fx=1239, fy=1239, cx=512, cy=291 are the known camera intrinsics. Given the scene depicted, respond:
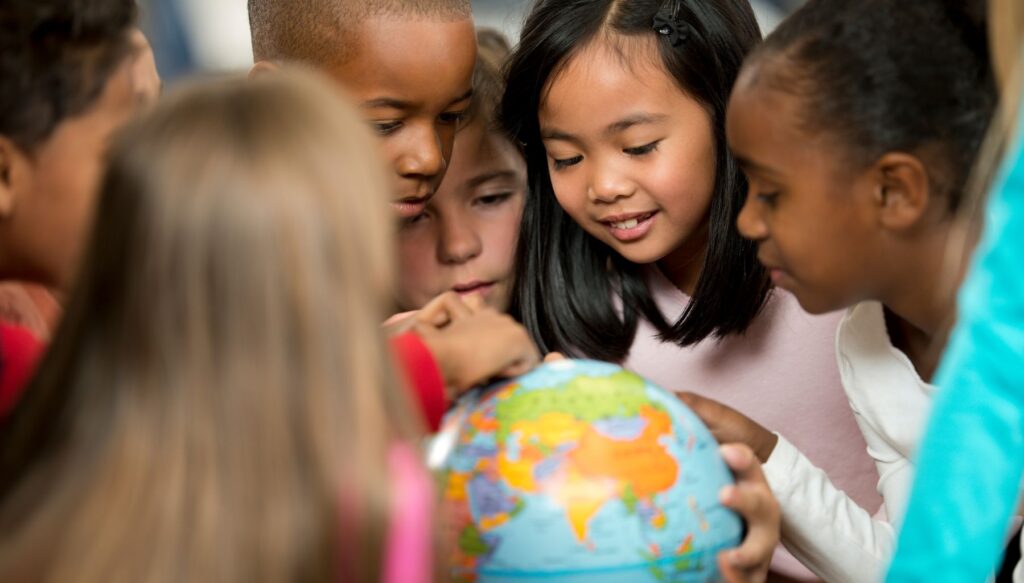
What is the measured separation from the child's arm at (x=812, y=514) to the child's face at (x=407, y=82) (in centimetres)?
84

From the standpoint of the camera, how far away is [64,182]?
68.7 inches

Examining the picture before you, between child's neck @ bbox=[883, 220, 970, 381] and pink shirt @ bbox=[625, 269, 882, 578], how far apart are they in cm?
50

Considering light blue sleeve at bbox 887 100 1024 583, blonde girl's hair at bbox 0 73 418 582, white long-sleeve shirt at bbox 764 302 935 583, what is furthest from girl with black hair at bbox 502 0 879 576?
blonde girl's hair at bbox 0 73 418 582

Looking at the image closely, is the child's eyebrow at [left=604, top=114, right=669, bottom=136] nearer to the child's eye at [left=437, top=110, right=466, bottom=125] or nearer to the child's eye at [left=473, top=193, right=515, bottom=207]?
Result: the child's eye at [left=437, top=110, right=466, bottom=125]

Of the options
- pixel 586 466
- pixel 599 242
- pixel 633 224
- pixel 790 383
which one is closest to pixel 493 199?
pixel 599 242

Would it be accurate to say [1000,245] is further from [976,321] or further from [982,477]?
[982,477]

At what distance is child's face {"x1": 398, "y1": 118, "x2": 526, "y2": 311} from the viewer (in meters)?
2.99

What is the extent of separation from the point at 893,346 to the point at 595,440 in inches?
32.8

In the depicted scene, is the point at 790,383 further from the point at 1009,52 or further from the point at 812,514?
the point at 1009,52

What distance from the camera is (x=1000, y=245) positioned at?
4.61 feet

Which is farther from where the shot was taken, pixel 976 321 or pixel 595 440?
pixel 595 440

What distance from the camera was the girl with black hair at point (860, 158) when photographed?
188 cm

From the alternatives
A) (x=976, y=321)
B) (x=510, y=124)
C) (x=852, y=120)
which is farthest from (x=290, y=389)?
(x=510, y=124)

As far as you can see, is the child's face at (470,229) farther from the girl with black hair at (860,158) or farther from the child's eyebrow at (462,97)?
the girl with black hair at (860,158)
